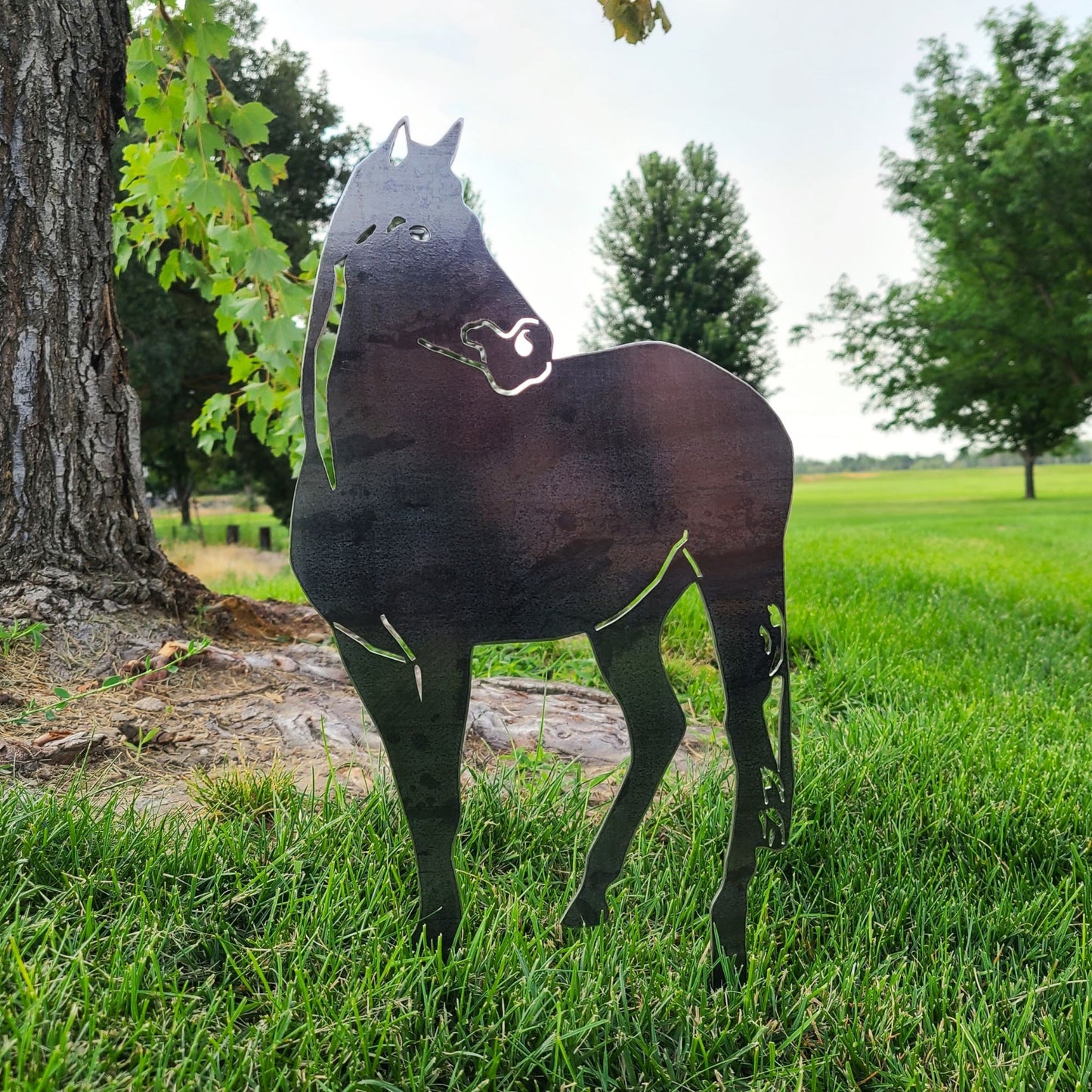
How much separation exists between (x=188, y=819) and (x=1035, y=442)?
1112 inches

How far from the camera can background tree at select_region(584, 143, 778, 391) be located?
25.1 metres

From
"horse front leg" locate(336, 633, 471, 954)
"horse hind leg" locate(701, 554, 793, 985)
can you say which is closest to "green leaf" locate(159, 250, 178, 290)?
"horse front leg" locate(336, 633, 471, 954)

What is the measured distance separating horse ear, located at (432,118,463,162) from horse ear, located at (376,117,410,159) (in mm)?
65

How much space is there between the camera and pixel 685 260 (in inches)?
1001

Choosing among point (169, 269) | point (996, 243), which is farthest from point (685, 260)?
point (169, 269)

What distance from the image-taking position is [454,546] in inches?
66.2

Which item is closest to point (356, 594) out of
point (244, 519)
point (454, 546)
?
point (454, 546)

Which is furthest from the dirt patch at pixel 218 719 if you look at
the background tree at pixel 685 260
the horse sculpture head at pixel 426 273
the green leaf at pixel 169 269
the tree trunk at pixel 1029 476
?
the tree trunk at pixel 1029 476

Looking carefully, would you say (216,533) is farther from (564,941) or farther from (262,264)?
(564,941)

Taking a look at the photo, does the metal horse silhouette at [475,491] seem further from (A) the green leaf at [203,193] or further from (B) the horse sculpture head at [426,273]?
(A) the green leaf at [203,193]

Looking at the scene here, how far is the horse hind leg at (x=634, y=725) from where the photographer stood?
70.4 inches

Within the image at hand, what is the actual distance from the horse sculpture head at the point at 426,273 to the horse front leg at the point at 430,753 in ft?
2.07

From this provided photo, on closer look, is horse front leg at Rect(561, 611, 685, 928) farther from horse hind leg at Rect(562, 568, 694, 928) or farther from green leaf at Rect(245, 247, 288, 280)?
green leaf at Rect(245, 247, 288, 280)

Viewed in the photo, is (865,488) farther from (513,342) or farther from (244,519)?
(513,342)
